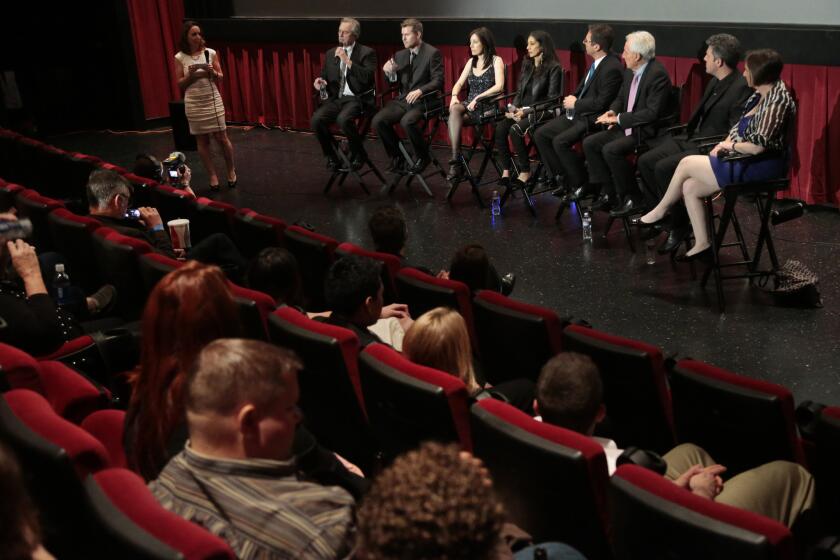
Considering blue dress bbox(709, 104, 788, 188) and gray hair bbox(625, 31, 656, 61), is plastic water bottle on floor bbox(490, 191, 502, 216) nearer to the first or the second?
gray hair bbox(625, 31, 656, 61)

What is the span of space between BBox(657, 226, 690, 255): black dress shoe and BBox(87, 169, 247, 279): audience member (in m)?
2.41

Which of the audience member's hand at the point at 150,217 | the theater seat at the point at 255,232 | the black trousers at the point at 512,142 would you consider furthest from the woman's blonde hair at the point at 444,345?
the black trousers at the point at 512,142

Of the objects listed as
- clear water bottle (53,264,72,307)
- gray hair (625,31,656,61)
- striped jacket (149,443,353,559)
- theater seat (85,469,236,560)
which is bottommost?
clear water bottle (53,264,72,307)

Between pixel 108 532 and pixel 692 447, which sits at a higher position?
pixel 108 532

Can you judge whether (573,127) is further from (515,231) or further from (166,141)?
(166,141)

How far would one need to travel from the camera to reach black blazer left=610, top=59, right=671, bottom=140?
5.77m

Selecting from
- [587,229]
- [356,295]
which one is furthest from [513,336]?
[587,229]

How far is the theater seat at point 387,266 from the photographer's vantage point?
12.9 ft

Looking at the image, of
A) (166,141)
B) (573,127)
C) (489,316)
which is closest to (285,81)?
(166,141)

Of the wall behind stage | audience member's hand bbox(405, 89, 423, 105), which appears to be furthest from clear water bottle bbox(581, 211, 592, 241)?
the wall behind stage

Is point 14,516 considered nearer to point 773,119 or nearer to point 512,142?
point 773,119

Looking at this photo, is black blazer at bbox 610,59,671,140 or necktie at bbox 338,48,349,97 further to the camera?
necktie at bbox 338,48,349,97

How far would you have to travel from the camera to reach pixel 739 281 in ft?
16.5

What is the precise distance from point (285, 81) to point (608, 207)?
5.55 metres
